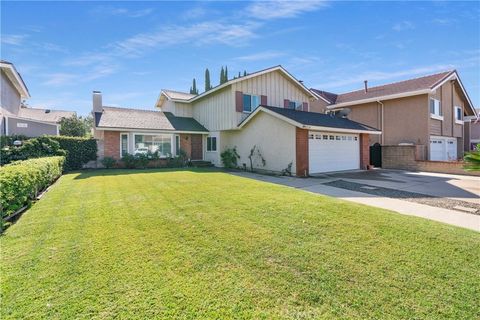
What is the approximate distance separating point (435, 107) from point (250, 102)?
1531 cm

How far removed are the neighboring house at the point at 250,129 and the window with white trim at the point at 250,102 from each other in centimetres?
7

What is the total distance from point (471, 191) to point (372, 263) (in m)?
9.52

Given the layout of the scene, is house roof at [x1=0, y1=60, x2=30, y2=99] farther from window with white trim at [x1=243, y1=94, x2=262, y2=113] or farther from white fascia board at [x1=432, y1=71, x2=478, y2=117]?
white fascia board at [x1=432, y1=71, x2=478, y2=117]

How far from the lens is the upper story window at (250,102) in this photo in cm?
1801

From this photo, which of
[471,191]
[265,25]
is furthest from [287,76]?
[471,191]

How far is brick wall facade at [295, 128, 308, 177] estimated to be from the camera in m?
13.6

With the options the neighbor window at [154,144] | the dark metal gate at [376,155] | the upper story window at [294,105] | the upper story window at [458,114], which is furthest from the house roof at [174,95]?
the upper story window at [458,114]

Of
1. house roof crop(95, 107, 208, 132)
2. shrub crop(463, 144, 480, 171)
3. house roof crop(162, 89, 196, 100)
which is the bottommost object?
shrub crop(463, 144, 480, 171)

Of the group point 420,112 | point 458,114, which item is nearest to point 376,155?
point 420,112

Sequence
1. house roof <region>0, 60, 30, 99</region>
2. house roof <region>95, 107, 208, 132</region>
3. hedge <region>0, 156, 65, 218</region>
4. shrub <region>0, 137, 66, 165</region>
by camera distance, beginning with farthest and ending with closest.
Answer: house roof <region>95, 107, 208, 132</region> < house roof <region>0, 60, 30, 99</region> < shrub <region>0, 137, 66, 165</region> < hedge <region>0, 156, 65, 218</region>

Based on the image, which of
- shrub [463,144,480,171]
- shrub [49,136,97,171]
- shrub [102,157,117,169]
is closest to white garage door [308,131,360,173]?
shrub [463,144,480,171]

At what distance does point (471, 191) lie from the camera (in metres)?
9.81

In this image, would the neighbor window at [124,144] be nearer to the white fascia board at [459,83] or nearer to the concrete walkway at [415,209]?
the concrete walkway at [415,209]

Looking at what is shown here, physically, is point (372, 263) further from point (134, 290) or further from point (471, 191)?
point (471, 191)
